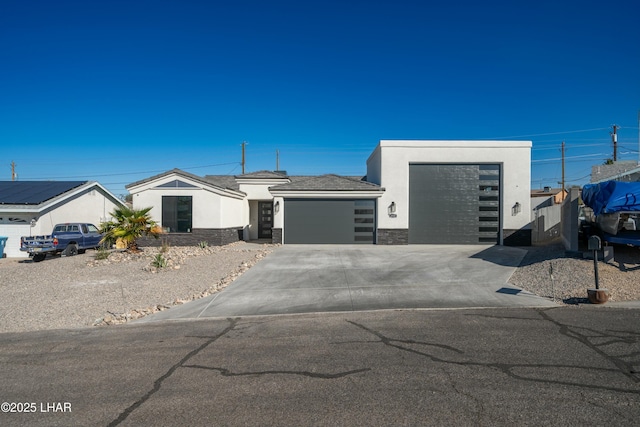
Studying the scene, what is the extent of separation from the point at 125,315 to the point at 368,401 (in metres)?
6.59

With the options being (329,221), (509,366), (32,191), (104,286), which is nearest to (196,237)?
(329,221)

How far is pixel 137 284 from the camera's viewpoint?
11.9 metres

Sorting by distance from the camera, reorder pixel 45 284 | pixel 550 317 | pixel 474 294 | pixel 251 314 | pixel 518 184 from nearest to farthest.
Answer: pixel 550 317 < pixel 251 314 < pixel 474 294 < pixel 45 284 < pixel 518 184

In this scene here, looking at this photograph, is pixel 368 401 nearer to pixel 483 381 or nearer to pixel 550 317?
pixel 483 381

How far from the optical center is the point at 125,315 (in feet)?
29.0

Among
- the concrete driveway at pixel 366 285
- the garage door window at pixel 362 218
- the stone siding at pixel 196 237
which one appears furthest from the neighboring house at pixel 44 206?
the garage door window at pixel 362 218

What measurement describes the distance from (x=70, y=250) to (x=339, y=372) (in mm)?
18388

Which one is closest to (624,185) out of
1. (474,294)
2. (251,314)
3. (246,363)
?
(474,294)

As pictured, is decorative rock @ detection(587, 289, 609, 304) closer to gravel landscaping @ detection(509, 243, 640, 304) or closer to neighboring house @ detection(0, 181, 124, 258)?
gravel landscaping @ detection(509, 243, 640, 304)

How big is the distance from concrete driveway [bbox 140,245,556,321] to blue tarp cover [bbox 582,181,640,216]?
320cm

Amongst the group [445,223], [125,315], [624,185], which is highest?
[624,185]

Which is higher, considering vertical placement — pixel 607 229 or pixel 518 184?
pixel 518 184

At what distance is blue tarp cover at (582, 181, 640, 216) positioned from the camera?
37.6 feet

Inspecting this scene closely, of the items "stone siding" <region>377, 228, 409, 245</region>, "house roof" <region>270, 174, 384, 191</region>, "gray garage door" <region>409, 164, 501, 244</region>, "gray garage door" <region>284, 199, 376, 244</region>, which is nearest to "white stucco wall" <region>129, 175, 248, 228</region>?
"house roof" <region>270, 174, 384, 191</region>
